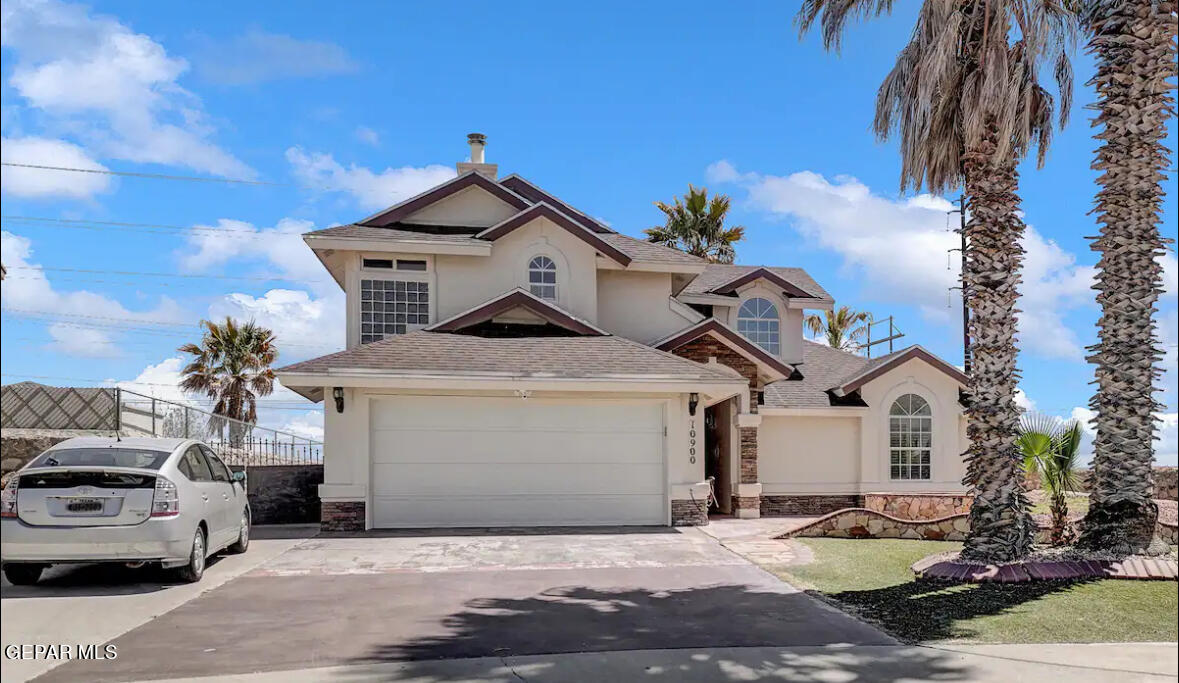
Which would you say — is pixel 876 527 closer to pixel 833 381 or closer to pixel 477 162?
pixel 833 381

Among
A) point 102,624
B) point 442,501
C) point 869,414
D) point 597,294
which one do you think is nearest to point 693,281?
point 597,294

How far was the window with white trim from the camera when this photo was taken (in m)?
17.4

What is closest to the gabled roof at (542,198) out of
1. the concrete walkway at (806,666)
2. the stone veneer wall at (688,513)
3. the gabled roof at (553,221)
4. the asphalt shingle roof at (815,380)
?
the gabled roof at (553,221)

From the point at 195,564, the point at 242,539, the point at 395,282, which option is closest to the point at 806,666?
the point at 195,564

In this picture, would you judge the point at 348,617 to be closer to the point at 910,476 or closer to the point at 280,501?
the point at 280,501

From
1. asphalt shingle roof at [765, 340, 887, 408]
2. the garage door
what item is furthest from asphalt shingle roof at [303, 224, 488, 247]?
asphalt shingle roof at [765, 340, 887, 408]

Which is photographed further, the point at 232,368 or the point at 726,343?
the point at 232,368

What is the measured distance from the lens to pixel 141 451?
915 centimetres

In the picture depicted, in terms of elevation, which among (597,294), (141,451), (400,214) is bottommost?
Result: (141,451)

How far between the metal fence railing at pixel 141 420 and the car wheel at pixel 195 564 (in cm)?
271

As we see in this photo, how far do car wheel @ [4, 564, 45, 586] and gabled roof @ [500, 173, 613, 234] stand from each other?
43.8 feet

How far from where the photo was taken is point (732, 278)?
21.4 m

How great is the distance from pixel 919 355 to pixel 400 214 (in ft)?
40.9

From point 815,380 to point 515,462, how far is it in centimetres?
924
